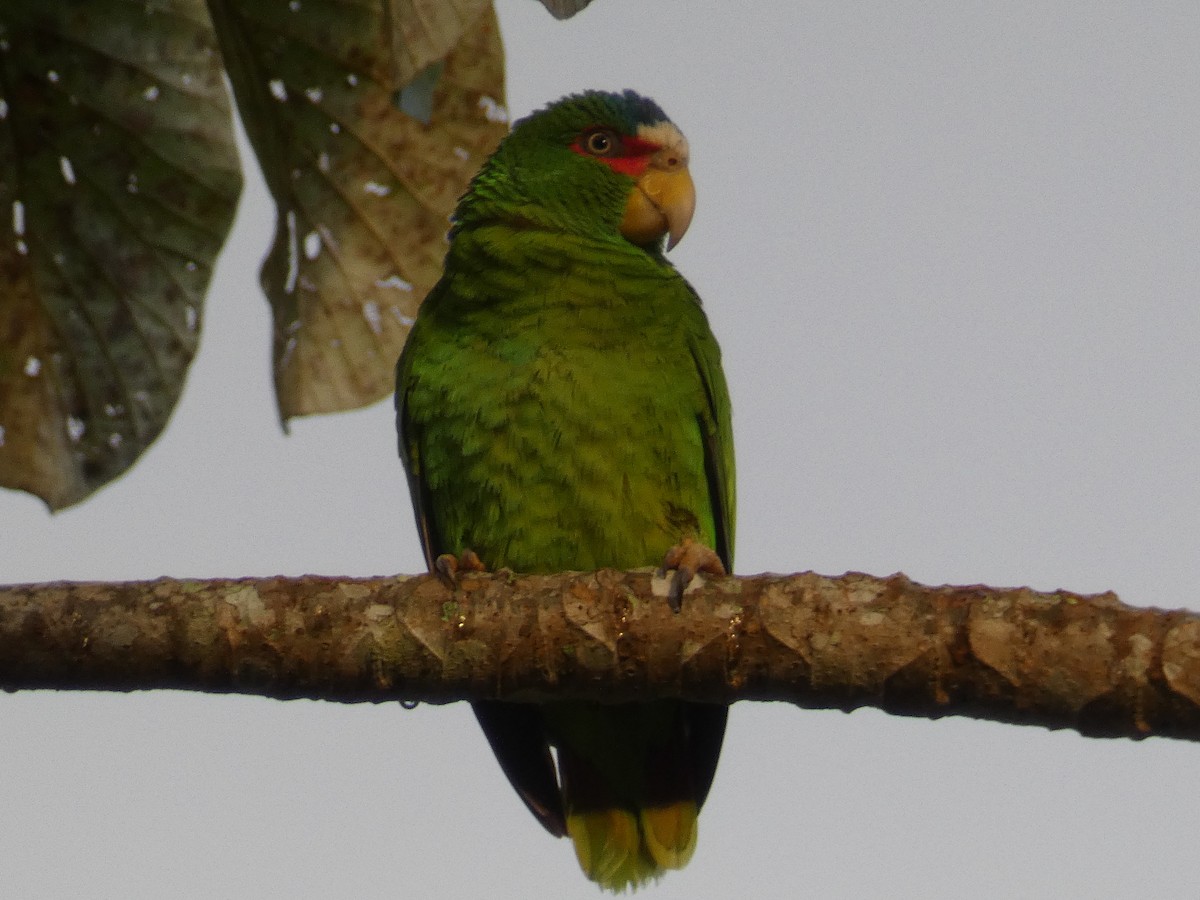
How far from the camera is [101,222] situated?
10.1ft

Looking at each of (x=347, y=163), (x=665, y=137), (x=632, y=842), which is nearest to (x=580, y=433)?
(x=347, y=163)

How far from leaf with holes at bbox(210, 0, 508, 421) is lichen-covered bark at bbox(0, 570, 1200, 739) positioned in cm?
111

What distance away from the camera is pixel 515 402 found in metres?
3.14

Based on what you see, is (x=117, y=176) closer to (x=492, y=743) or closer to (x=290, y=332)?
(x=290, y=332)

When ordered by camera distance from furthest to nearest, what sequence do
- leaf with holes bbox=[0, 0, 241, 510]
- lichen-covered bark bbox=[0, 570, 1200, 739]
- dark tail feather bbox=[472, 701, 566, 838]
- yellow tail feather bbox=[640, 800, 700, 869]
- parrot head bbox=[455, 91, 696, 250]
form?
parrot head bbox=[455, 91, 696, 250] → dark tail feather bbox=[472, 701, 566, 838] → yellow tail feather bbox=[640, 800, 700, 869] → leaf with holes bbox=[0, 0, 241, 510] → lichen-covered bark bbox=[0, 570, 1200, 739]

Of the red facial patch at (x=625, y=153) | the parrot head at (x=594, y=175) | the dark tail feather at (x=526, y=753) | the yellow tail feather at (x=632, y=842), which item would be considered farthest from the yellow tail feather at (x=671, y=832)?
the red facial patch at (x=625, y=153)

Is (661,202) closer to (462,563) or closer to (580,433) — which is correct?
(580,433)

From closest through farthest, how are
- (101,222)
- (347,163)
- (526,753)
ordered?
(101,222) → (347,163) → (526,753)

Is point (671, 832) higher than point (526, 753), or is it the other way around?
point (526, 753)

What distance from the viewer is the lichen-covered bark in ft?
6.20

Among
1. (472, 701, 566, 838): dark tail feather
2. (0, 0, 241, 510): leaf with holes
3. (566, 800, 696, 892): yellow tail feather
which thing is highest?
(0, 0, 241, 510): leaf with holes

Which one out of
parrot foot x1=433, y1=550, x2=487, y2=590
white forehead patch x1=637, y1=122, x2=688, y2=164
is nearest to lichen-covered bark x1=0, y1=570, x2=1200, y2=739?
parrot foot x1=433, y1=550, x2=487, y2=590

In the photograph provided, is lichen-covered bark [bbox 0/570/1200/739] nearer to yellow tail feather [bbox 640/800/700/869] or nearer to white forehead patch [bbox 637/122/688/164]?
yellow tail feather [bbox 640/800/700/869]

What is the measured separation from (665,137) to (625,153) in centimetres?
14
